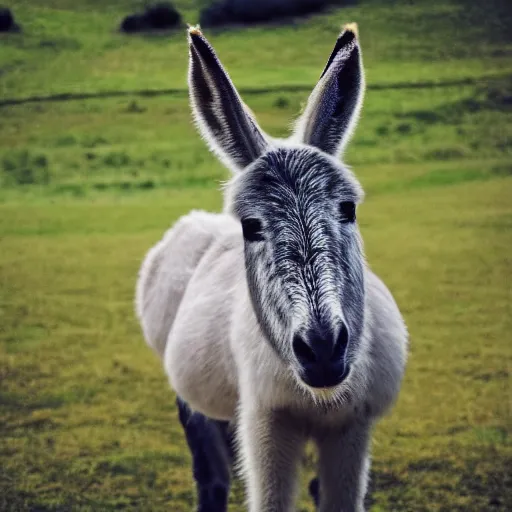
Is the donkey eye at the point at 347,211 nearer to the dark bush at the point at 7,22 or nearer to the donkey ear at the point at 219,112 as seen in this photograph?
the donkey ear at the point at 219,112

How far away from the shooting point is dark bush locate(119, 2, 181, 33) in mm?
6590

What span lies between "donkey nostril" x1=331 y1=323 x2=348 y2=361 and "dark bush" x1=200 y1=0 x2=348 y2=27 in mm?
5839

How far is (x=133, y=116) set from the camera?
22.2ft

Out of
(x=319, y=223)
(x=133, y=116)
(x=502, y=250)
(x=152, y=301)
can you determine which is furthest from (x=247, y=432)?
(x=133, y=116)

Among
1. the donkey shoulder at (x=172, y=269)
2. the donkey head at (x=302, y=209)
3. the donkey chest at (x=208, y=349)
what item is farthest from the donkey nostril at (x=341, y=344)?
the donkey shoulder at (x=172, y=269)

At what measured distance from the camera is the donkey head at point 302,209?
1.25 m

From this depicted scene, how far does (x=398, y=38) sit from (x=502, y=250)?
2328 mm

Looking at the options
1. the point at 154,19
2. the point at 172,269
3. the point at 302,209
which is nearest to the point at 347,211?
the point at 302,209

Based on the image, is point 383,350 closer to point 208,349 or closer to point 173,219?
point 208,349

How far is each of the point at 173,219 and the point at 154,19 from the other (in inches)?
72.6

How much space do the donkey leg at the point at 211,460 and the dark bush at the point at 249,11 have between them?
5108mm

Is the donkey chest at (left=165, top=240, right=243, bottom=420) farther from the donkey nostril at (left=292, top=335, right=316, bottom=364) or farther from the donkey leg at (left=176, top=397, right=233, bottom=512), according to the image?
the donkey nostril at (left=292, top=335, right=316, bottom=364)

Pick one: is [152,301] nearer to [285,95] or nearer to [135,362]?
[135,362]

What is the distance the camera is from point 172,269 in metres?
2.23
